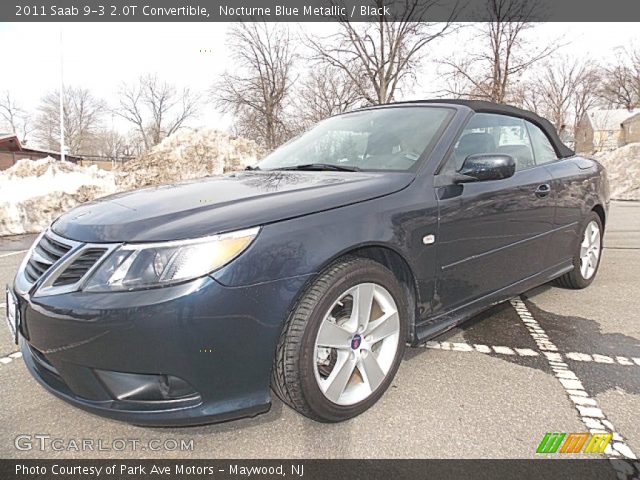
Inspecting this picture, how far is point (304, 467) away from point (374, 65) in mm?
22687

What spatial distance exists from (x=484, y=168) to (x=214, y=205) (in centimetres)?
146

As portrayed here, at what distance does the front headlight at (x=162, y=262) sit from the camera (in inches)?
66.1

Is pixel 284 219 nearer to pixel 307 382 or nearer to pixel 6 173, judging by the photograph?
pixel 307 382

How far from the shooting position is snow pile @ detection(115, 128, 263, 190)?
10141mm

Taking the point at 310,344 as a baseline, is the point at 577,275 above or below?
below

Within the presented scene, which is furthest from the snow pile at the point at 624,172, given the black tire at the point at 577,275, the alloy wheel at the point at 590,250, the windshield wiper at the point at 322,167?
the windshield wiper at the point at 322,167

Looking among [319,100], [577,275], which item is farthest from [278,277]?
[319,100]

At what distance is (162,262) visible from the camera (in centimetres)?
170

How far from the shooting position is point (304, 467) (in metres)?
1.83

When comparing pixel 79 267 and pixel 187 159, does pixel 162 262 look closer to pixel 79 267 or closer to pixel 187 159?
pixel 79 267

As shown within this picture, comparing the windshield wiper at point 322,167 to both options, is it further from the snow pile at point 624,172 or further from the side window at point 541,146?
the snow pile at point 624,172

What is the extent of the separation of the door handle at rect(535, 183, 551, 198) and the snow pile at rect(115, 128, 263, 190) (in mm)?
7900

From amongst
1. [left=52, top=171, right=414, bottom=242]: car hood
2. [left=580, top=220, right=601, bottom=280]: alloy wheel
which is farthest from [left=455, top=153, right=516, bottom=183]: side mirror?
[left=580, top=220, right=601, bottom=280]: alloy wheel

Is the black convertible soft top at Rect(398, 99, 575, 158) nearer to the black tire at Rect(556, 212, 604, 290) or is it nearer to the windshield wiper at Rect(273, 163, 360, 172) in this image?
the black tire at Rect(556, 212, 604, 290)
